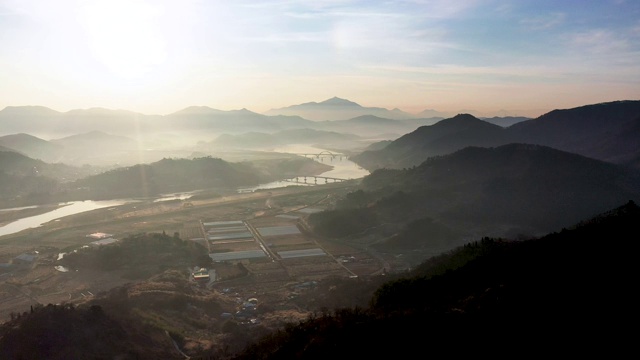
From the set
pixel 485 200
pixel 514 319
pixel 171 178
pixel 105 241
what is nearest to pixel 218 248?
pixel 105 241

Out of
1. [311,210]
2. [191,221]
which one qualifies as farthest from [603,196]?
[191,221]

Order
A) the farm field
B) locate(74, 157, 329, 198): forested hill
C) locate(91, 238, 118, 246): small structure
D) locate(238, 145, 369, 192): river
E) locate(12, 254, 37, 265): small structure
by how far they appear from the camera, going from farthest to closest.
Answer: locate(238, 145, 369, 192): river < locate(74, 157, 329, 198): forested hill < locate(91, 238, 118, 246): small structure < locate(12, 254, 37, 265): small structure < the farm field

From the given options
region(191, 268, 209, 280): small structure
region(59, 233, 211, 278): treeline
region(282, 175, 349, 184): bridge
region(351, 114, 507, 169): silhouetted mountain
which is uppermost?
region(351, 114, 507, 169): silhouetted mountain

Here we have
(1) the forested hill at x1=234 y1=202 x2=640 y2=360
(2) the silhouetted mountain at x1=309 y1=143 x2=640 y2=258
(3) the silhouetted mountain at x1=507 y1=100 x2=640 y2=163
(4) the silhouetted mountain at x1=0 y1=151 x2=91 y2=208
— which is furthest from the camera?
(3) the silhouetted mountain at x1=507 y1=100 x2=640 y2=163

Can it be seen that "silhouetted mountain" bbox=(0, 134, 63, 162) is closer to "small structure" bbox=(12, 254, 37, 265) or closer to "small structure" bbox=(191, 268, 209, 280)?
"small structure" bbox=(12, 254, 37, 265)

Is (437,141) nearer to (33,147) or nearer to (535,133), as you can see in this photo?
(535,133)

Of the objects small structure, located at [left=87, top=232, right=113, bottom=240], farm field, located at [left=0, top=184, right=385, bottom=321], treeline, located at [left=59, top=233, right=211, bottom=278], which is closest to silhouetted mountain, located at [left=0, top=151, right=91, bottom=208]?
farm field, located at [left=0, top=184, right=385, bottom=321]

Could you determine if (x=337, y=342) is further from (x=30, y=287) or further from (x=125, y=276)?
(x=30, y=287)

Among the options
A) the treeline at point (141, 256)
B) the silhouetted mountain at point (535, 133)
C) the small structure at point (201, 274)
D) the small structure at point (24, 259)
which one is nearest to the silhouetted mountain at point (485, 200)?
the treeline at point (141, 256)
